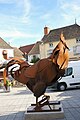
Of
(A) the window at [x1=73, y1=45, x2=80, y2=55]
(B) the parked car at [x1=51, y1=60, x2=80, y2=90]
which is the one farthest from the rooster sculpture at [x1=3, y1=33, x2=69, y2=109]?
(A) the window at [x1=73, y1=45, x2=80, y2=55]

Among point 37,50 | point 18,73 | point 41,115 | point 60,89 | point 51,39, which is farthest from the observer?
point 37,50

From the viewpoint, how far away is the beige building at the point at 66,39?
4543 centimetres

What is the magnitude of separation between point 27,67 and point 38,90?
116 cm

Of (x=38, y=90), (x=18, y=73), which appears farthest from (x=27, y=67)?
(x=38, y=90)

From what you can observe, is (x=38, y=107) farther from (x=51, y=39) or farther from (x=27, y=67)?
(x=51, y=39)

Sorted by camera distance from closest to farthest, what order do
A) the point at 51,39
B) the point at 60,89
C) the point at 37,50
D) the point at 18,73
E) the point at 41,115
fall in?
the point at 41,115 → the point at 18,73 → the point at 60,89 → the point at 51,39 → the point at 37,50

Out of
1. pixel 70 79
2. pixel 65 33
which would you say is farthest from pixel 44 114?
pixel 65 33

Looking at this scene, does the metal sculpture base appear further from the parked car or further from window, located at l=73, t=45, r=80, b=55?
window, located at l=73, t=45, r=80, b=55

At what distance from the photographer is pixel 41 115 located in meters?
9.10

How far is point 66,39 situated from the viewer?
4644cm

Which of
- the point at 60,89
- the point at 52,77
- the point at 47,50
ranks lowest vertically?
the point at 60,89

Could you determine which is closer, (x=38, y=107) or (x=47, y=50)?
(x=38, y=107)

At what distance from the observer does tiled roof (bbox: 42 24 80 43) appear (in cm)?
4644

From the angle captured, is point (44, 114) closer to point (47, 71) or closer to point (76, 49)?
point (47, 71)
